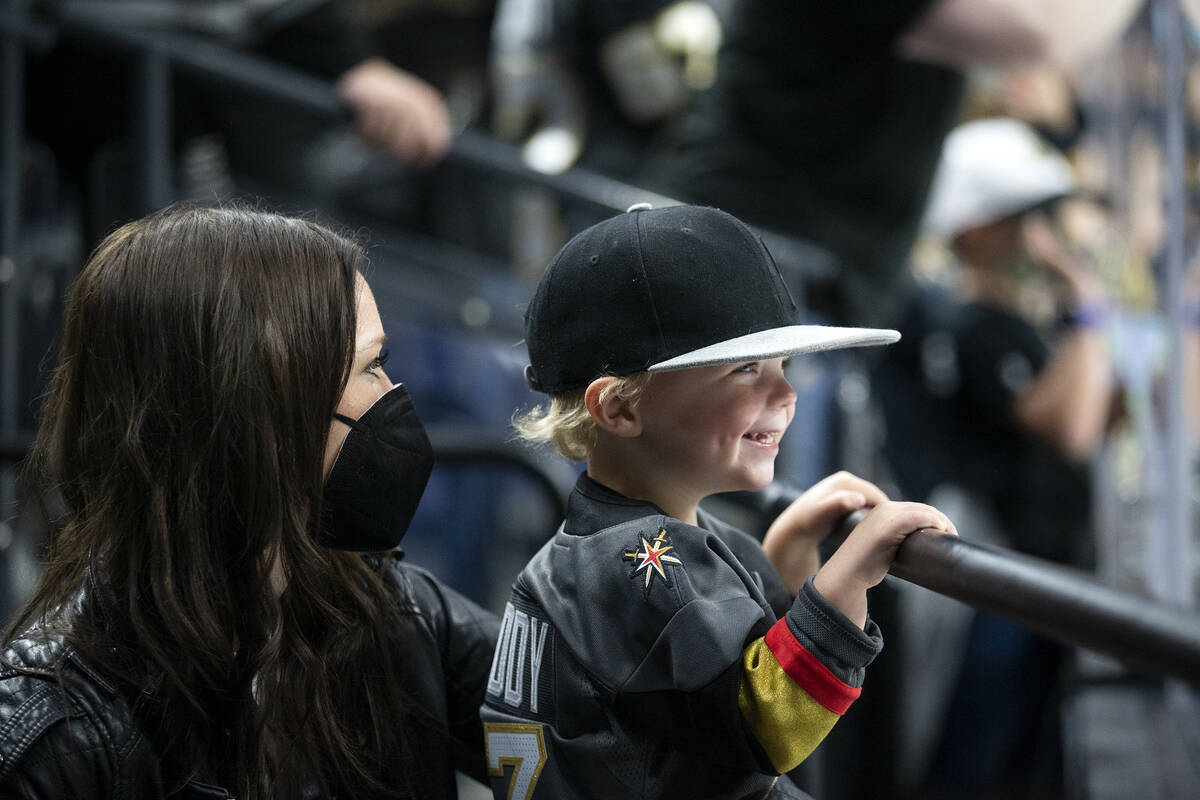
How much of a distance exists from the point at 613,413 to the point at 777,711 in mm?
284

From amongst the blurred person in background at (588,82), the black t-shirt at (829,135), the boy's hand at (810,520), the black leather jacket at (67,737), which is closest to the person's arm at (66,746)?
the black leather jacket at (67,737)

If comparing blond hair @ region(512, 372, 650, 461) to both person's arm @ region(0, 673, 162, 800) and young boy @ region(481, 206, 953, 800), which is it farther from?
person's arm @ region(0, 673, 162, 800)

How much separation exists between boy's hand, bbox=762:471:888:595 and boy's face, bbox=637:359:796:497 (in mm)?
76

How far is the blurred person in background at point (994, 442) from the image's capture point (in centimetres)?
325

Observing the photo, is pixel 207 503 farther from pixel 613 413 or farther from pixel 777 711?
pixel 777 711

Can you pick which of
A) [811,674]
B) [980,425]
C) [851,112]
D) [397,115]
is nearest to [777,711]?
[811,674]

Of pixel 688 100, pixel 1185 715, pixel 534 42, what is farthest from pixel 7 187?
pixel 1185 715

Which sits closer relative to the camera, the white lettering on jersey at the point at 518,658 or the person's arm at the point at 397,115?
the white lettering on jersey at the point at 518,658

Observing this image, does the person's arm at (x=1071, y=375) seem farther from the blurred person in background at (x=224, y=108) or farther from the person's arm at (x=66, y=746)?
the person's arm at (x=66, y=746)

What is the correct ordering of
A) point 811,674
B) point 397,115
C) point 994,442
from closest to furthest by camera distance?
point 811,674 < point 397,115 < point 994,442

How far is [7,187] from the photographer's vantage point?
6.88ft

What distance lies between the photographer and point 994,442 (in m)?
3.36

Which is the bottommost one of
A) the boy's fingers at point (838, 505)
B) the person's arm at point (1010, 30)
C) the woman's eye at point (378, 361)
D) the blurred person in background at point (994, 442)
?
the blurred person in background at point (994, 442)

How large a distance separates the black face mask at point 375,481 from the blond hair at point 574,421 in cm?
11
